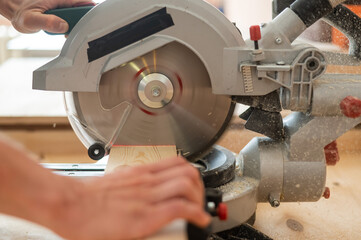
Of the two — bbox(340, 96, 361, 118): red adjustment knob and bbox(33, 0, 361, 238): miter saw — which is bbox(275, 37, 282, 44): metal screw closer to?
bbox(33, 0, 361, 238): miter saw

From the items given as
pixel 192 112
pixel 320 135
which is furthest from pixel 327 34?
pixel 192 112

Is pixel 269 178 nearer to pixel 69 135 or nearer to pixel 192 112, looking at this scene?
pixel 192 112

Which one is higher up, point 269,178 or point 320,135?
point 320,135

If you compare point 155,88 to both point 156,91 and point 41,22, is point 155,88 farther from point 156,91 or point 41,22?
point 41,22

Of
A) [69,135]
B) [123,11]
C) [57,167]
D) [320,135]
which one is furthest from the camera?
[69,135]

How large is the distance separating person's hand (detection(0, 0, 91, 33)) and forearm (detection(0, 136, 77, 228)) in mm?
806

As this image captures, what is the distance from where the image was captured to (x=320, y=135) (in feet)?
5.16

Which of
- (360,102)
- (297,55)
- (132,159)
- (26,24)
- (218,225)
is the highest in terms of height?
(26,24)

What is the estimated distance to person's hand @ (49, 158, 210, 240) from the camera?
2.68ft

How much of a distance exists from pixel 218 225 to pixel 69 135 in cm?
154

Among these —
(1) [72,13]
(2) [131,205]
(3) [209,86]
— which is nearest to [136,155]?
(3) [209,86]

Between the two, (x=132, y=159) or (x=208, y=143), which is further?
(x=208, y=143)

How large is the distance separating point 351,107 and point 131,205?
915 mm

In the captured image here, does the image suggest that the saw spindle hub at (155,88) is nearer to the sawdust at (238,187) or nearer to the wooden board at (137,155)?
the wooden board at (137,155)
